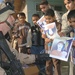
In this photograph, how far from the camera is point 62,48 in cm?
289

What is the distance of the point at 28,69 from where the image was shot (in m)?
2.45

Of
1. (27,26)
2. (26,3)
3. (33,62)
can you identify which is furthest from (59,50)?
(26,3)

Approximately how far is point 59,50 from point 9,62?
3.14 ft

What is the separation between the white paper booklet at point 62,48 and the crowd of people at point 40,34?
0.14m

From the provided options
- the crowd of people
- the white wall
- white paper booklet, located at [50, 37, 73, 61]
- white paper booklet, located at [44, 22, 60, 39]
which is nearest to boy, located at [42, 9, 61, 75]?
the crowd of people

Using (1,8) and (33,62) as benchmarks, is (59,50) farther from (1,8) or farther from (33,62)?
(1,8)

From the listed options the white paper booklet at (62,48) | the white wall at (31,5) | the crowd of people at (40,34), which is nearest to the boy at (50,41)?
the crowd of people at (40,34)

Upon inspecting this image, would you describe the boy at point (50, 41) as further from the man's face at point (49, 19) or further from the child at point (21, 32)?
the child at point (21, 32)

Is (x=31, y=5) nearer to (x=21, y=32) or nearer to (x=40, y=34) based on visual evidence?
(x=21, y=32)

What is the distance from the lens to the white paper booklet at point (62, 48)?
2840mm

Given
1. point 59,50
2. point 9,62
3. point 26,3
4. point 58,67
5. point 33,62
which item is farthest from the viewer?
point 26,3

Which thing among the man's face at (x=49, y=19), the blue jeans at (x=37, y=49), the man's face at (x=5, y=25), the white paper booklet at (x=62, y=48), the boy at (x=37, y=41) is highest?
the man's face at (x=5, y=25)

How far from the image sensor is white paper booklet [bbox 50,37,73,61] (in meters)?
2.84

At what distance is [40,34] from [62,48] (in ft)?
7.57
